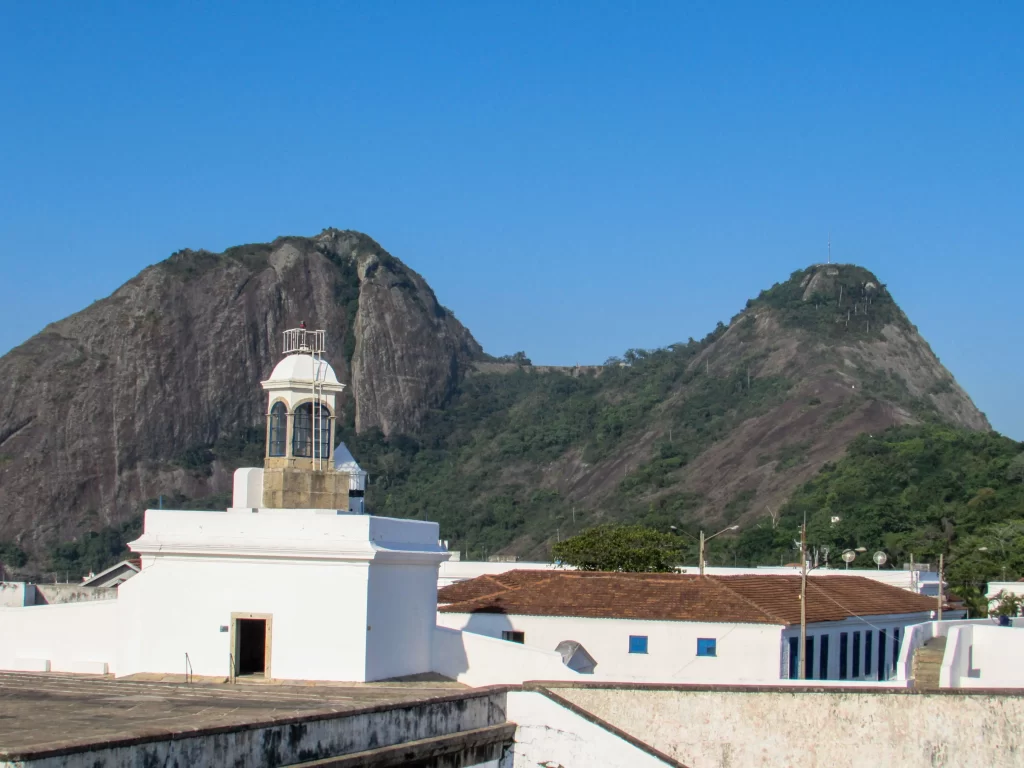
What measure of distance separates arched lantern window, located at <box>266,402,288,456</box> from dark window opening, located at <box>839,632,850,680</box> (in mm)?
12600

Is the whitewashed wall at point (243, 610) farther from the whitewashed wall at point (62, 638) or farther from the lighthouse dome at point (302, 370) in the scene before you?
the lighthouse dome at point (302, 370)

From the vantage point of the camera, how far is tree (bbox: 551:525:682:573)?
1545 inches

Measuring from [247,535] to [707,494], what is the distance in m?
86.3

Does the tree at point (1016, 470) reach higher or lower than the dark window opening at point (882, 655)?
higher

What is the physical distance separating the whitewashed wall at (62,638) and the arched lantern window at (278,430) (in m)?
3.07

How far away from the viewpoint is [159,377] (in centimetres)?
15975

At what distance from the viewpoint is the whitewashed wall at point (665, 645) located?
24484mm

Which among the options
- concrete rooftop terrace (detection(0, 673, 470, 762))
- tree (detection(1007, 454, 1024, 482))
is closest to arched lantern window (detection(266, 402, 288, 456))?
concrete rooftop terrace (detection(0, 673, 470, 762))

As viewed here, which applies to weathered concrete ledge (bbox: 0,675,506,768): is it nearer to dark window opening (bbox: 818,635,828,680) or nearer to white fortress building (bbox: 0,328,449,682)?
white fortress building (bbox: 0,328,449,682)

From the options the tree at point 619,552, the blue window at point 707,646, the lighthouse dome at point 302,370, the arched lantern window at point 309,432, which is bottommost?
the blue window at point 707,646

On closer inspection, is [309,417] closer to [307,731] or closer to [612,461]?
[307,731]

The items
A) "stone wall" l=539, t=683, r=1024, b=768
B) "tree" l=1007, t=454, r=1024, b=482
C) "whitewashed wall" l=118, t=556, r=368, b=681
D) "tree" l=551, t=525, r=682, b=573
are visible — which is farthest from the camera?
"tree" l=1007, t=454, r=1024, b=482

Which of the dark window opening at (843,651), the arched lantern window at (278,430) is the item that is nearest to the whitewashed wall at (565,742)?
the arched lantern window at (278,430)

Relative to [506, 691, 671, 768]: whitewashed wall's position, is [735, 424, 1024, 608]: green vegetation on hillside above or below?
above
